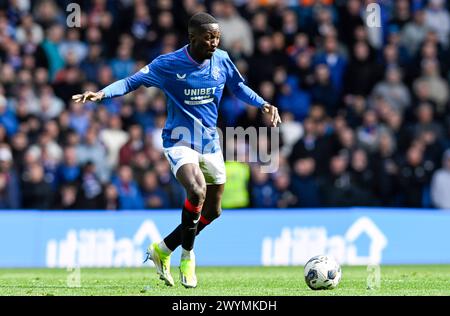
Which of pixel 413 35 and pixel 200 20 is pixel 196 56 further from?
pixel 413 35

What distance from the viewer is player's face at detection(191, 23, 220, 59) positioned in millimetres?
12070

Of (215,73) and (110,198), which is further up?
(215,73)

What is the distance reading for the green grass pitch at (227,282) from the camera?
38.0 ft

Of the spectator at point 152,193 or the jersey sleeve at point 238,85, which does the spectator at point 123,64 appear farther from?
the jersey sleeve at point 238,85

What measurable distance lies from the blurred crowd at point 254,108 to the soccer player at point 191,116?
260 inches

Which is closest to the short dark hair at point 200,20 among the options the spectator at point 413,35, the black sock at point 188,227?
the black sock at point 188,227

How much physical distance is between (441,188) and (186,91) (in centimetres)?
846

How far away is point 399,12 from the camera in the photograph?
22.3 metres

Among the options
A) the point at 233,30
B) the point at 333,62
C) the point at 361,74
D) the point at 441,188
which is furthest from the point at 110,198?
the point at 441,188

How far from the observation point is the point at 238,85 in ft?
41.9

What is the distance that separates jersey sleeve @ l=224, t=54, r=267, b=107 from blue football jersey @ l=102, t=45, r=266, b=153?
20cm

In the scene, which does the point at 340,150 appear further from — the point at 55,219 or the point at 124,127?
the point at 55,219
